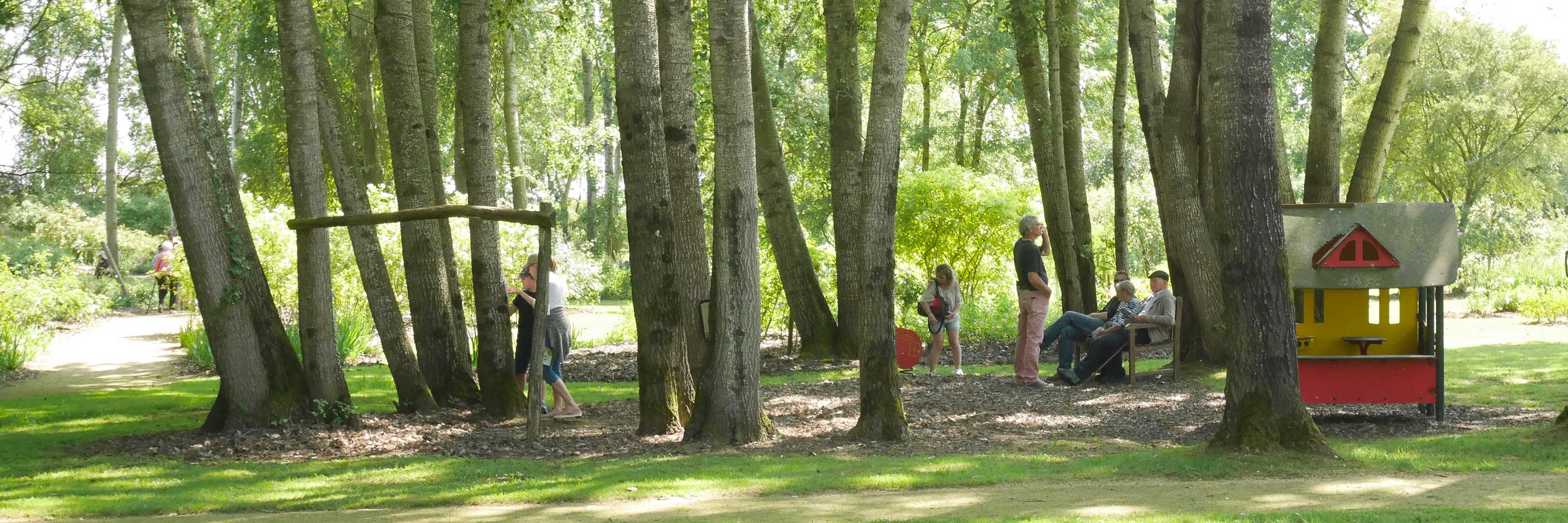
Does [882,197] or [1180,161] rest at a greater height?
[1180,161]

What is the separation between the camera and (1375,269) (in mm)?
9547

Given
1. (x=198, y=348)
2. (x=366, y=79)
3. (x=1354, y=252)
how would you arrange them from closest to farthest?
(x=1354, y=252), (x=198, y=348), (x=366, y=79)

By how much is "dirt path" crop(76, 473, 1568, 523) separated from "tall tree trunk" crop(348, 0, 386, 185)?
12360mm

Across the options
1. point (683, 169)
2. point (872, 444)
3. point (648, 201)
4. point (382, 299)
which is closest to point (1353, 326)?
point (872, 444)

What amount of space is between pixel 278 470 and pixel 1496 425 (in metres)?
9.31

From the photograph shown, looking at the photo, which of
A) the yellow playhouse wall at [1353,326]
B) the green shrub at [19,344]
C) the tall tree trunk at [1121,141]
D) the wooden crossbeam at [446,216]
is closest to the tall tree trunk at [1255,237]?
the yellow playhouse wall at [1353,326]

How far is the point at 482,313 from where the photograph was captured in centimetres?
1134

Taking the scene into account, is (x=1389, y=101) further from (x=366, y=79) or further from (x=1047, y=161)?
(x=366, y=79)

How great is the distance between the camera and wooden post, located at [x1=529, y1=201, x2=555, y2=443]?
938cm

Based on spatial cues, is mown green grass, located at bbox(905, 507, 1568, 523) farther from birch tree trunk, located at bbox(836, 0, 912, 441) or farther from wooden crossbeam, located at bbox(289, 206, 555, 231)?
wooden crossbeam, located at bbox(289, 206, 555, 231)

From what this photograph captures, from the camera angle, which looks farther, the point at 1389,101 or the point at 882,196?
the point at 1389,101

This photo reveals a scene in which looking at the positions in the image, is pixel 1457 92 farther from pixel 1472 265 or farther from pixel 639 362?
pixel 639 362

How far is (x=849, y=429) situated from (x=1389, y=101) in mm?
7144

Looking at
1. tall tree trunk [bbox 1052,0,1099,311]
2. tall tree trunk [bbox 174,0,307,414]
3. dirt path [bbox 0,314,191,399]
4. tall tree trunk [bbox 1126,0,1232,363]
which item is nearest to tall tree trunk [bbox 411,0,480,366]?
tall tree trunk [bbox 174,0,307,414]
